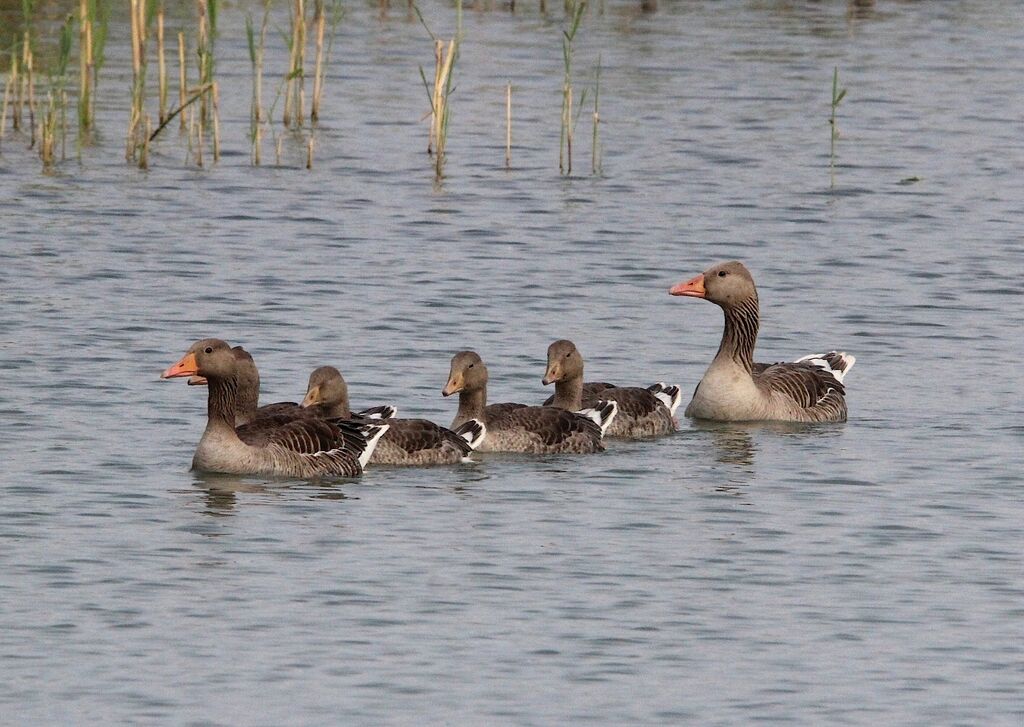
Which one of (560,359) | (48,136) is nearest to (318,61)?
(48,136)

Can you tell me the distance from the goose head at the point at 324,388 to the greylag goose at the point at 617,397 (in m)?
1.72

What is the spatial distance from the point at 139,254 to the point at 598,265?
532cm

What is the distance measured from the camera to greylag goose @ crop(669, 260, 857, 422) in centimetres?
2077

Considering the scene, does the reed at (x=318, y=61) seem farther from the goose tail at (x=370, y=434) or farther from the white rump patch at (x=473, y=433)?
the goose tail at (x=370, y=434)

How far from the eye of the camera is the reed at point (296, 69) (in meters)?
31.3

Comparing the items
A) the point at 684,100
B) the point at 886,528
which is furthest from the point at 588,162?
the point at 886,528

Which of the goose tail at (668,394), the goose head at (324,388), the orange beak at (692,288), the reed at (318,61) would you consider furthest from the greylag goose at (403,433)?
the reed at (318,61)

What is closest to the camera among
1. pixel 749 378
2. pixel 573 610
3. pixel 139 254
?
pixel 573 610

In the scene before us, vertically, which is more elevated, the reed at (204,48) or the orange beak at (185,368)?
the reed at (204,48)

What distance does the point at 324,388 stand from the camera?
736 inches

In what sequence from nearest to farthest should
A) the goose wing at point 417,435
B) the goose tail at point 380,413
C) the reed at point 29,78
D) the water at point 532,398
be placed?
1. the water at point 532,398
2. the goose wing at point 417,435
3. the goose tail at point 380,413
4. the reed at point 29,78

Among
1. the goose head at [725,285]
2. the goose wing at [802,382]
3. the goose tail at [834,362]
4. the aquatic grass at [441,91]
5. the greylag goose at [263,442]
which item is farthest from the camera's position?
the aquatic grass at [441,91]

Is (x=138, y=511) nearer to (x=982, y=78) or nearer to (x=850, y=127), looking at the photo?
(x=850, y=127)

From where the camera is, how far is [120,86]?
124 ft
